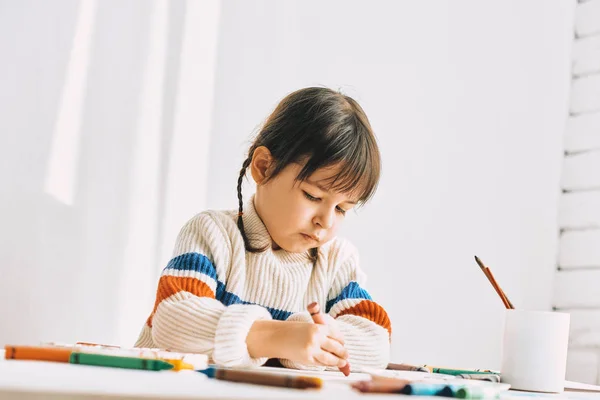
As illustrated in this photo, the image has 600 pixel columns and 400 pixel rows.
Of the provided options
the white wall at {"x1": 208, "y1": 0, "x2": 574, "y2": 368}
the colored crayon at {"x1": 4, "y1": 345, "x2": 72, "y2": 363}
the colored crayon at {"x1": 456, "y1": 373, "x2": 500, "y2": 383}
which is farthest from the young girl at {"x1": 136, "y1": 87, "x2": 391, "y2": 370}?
the white wall at {"x1": 208, "y1": 0, "x2": 574, "y2": 368}

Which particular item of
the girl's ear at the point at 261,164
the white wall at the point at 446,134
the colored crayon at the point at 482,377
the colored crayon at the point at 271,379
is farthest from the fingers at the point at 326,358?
the white wall at the point at 446,134

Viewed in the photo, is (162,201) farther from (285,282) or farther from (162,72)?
(285,282)

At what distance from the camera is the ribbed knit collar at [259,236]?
129 centimetres

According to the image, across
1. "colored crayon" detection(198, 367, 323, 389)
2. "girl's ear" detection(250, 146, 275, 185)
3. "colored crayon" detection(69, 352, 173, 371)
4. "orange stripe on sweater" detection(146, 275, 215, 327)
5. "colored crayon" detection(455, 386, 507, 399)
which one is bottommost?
"colored crayon" detection(69, 352, 173, 371)

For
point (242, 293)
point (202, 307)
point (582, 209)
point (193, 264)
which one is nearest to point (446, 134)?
point (582, 209)

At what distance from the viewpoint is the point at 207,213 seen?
127 centimetres

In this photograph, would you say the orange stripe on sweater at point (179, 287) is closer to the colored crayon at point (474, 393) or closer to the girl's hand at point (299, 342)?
the girl's hand at point (299, 342)

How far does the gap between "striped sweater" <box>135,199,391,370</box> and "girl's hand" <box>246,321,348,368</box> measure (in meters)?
0.02

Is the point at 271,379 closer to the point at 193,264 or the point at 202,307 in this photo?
the point at 202,307

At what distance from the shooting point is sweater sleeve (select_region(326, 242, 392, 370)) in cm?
114

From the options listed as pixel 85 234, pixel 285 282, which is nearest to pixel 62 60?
pixel 85 234

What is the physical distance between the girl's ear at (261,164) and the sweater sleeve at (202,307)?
0.34 ft

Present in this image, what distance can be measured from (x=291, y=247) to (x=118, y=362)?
Answer: 63cm

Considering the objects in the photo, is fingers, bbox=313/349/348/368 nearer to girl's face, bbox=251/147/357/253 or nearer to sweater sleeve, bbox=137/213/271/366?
sweater sleeve, bbox=137/213/271/366
